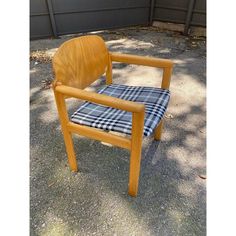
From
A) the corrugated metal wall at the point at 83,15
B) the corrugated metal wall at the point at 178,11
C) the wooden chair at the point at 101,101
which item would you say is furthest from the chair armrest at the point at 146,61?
the corrugated metal wall at the point at 178,11

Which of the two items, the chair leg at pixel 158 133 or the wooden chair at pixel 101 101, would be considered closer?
the wooden chair at pixel 101 101

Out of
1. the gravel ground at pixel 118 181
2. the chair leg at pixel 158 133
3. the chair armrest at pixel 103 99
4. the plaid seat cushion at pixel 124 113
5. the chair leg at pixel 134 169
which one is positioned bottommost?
the gravel ground at pixel 118 181

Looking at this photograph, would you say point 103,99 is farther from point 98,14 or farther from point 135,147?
→ point 98,14

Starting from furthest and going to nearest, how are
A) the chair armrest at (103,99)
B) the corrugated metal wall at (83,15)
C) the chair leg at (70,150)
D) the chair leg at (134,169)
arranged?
1. the corrugated metal wall at (83,15)
2. the chair leg at (70,150)
3. the chair leg at (134,169)
4. the chair armrest at (103,99)

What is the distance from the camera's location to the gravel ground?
1346 millimetres

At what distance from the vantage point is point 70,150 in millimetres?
1559

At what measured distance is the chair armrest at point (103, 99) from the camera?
1.04 m

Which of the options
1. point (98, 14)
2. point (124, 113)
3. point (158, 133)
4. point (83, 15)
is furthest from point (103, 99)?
point (98, 14)

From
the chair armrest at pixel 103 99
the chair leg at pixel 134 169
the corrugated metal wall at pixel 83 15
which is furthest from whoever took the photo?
the corrugated metal wall at pixel 83 15

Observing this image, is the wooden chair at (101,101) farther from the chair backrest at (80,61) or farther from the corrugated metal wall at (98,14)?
the corrugated metal wall at (98,14)

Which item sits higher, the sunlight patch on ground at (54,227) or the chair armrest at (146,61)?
the chair armrest at (146,61)

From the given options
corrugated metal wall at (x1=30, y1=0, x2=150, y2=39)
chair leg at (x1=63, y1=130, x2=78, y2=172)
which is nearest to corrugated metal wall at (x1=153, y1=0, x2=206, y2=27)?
corrugated metal wall at (x1=30, y1=0, x2=150, y2=39)
